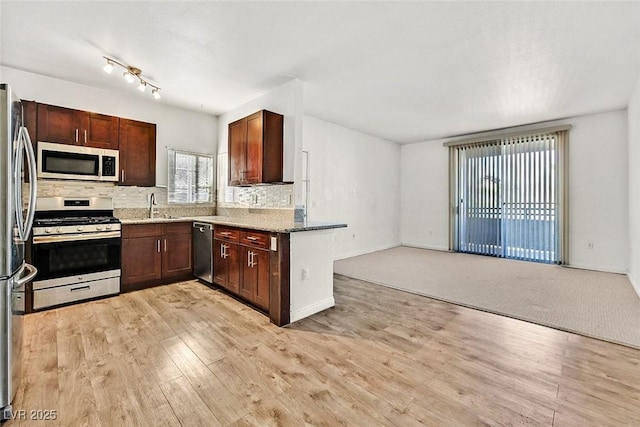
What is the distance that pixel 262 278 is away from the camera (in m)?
3.05

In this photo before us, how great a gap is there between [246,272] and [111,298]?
1.81m

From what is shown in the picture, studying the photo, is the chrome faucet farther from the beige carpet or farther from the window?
the beige carpet

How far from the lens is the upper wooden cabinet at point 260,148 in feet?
12.0

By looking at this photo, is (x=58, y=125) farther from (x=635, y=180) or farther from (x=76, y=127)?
(x=635, y=180)

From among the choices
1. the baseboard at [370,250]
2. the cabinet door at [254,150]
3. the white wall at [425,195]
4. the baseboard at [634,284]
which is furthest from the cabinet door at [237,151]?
the baseboard at [634,284]

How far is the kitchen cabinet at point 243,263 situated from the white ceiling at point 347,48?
1.97 m

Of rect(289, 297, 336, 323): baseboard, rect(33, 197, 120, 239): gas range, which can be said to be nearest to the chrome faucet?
rect(33, 197, 120, 239): gas range

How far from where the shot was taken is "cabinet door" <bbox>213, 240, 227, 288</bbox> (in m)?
3.67

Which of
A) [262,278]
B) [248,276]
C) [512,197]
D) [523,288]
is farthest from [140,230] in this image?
→ [512,197]

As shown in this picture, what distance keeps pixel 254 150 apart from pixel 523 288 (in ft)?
13.9

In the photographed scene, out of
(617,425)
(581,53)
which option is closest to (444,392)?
A: (617,425)

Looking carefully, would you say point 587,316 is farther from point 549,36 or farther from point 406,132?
point 406,132

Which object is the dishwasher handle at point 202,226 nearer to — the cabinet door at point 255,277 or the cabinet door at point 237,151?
the cabinet door at point 237,151

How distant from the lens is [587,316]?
3027mm
